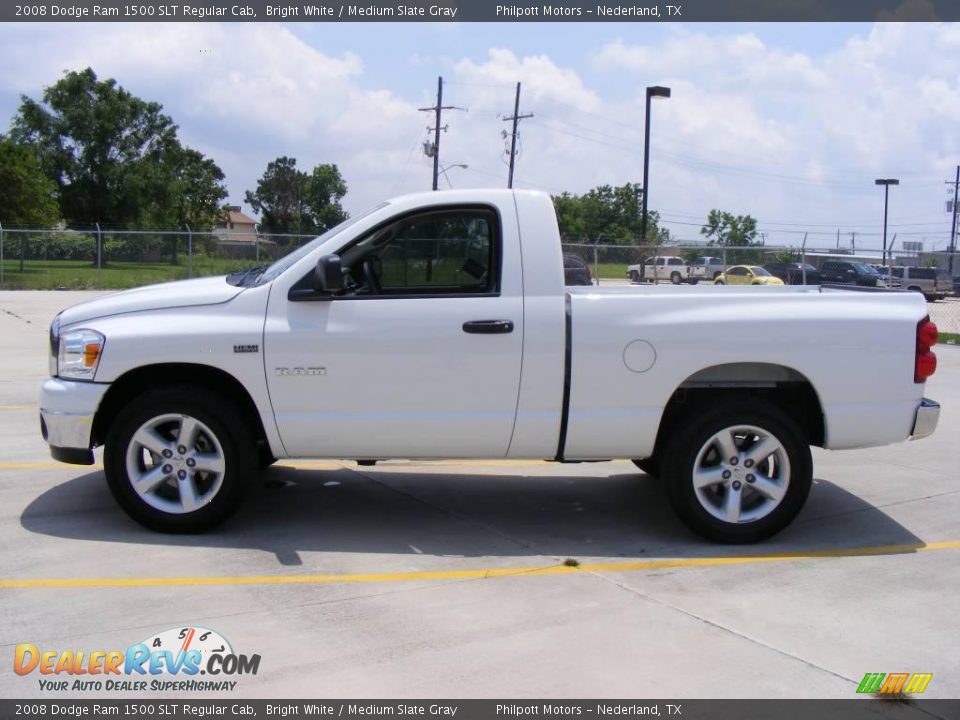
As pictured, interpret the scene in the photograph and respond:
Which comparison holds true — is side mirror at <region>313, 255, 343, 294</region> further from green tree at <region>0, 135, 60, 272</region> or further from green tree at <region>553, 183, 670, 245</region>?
green tree at <region>553, 183, 670, 245</region>

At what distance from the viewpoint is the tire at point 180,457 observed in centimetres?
568

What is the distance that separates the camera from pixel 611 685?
13.0 feet

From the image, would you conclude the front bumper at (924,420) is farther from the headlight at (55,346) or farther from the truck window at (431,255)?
the headlight at (55,346)

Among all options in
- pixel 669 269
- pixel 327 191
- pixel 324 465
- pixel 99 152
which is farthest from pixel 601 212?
pixel 324 465

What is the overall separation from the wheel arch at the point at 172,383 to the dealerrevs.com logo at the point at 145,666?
173 cm

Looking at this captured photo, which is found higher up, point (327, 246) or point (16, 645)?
point (327, 246)

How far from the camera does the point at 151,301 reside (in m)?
5.78

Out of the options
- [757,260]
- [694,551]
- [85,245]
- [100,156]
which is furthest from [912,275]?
[100,156]

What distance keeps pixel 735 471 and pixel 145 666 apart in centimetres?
348

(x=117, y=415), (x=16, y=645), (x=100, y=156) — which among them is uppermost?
(x=100, y=156)

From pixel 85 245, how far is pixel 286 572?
31.7 meters

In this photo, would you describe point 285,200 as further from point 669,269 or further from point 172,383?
point 172,383

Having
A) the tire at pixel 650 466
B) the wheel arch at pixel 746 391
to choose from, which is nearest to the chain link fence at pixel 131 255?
the tire at pixel 650 466
